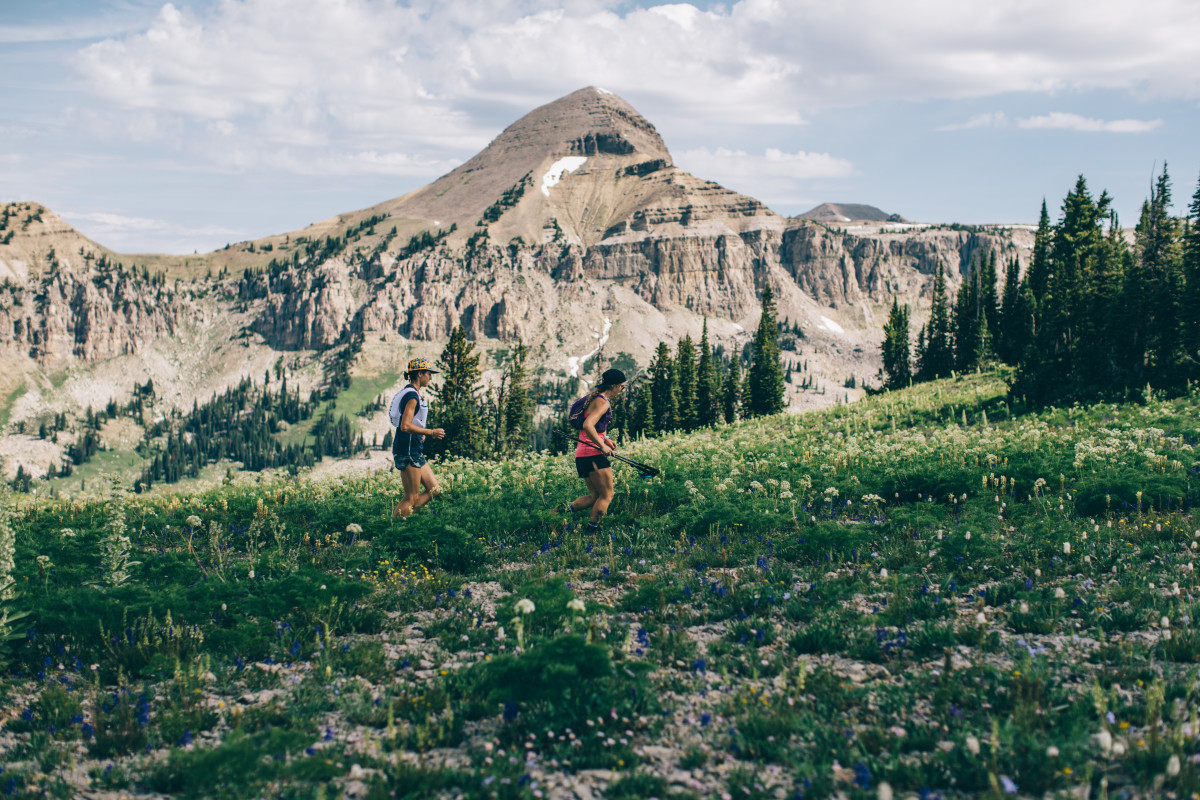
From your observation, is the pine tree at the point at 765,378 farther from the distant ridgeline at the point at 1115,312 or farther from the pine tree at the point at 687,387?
the distant ridgeline at the point at 1115,312

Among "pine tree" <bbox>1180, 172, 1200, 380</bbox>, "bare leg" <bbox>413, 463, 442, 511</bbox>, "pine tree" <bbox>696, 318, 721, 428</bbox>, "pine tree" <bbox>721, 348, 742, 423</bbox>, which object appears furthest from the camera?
"pine tree" <bbox>721, 348, 742, 423</bbox>

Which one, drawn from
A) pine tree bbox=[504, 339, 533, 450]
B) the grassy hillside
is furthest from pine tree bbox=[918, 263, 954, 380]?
the grassy hillside

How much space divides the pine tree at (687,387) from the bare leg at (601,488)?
90804mm

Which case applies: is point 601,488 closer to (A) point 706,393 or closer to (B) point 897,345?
(A) point 706,393

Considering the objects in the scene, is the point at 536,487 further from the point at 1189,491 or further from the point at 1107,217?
the point at 1107,217

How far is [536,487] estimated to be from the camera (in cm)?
1373

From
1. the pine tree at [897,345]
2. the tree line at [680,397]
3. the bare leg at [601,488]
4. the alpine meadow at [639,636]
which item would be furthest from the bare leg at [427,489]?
the pine tree at [897,345]

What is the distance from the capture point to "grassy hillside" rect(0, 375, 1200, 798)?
448cm

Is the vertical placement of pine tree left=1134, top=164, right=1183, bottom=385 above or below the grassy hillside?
above

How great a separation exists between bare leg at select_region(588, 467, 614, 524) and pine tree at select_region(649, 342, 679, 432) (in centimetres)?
9190

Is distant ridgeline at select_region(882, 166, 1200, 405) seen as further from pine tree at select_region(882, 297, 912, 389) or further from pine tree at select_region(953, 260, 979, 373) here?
pine tree at select_region(882, 297, 912, 389)

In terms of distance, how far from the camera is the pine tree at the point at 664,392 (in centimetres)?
10375

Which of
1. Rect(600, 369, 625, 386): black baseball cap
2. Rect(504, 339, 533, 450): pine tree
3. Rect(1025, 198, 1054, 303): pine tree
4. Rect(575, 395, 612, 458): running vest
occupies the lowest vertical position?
Rect(504, 339, 533, 450): pine tree

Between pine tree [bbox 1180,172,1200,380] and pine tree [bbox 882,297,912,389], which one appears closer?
pine tree [bbox 1180,172,1200,380]
